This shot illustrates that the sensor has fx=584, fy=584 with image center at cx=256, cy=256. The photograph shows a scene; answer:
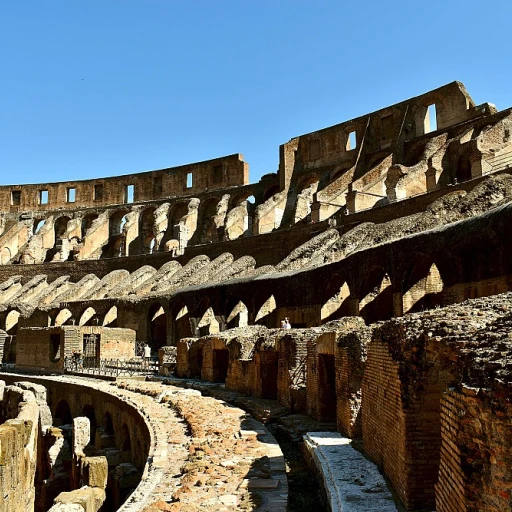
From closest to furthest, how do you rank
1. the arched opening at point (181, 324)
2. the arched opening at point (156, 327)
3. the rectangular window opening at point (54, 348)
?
the rectangular window opening at point (54, 348) < the arched opening at point (181, 324) < the arched opening at point (156, 327)

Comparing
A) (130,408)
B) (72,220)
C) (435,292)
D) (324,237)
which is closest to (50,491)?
(130,408)

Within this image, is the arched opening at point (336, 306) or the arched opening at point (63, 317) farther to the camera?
the arched opening at point (63, 317)

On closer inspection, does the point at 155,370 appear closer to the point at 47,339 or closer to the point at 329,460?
the point at 47,339

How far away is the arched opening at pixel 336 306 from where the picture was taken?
20.2 meters

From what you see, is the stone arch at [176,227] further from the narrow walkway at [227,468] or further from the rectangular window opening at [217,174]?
the narrow walkway at [227,468]

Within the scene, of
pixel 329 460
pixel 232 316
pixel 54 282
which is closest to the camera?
pixel 329 460

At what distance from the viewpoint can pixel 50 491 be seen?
11.7 metres

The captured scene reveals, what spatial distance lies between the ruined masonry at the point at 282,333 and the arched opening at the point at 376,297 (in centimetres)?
8

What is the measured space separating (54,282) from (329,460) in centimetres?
3362

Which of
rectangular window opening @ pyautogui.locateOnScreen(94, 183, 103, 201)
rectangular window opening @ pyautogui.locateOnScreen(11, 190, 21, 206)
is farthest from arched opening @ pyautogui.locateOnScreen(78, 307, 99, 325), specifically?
rectangular window opening @ pyautogui.locateOnScreen(11, 190, 21, 206)

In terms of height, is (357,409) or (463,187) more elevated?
(463,187)

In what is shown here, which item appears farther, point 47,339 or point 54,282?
point 54,282

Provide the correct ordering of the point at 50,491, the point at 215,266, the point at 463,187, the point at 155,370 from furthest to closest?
the point at 215,266 < the point at 463,187 < the point at 155,370 < the point at 50,491

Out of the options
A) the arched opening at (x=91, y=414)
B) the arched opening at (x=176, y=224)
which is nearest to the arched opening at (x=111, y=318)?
the arched opening at (x=176, y=224)
